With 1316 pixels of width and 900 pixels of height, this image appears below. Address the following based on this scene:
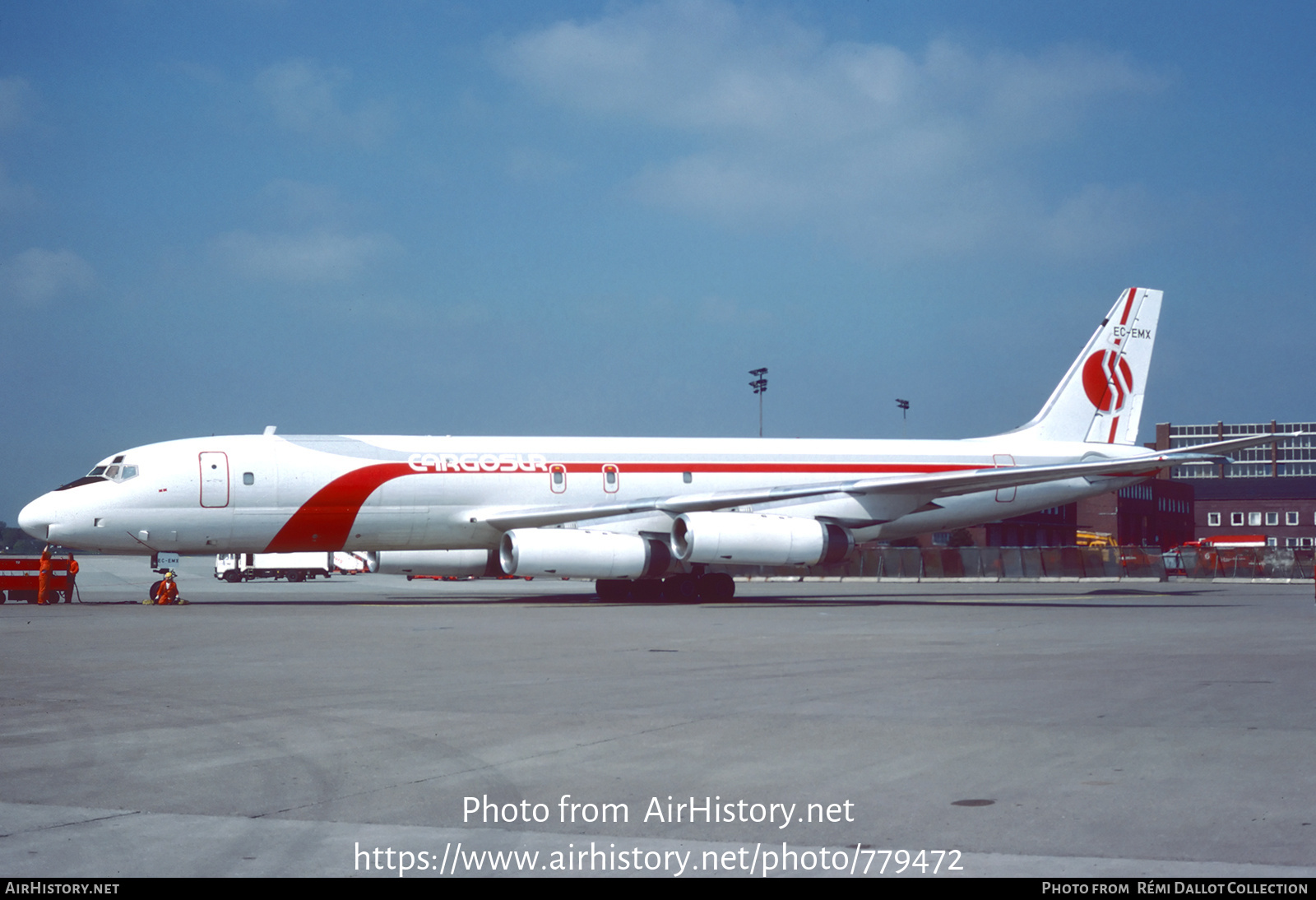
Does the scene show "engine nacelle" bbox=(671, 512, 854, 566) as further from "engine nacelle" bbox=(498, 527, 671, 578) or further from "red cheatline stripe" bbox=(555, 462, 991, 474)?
"red cheatline stripe" bbox=(555, 462, 991, 474)

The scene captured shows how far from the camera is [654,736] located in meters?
8.77

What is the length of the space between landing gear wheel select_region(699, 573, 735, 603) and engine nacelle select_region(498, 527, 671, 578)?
2.33 metres

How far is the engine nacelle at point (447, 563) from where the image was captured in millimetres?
31391

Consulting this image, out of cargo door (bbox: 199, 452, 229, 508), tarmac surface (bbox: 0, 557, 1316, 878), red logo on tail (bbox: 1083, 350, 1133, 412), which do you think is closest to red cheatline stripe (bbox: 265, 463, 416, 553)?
cargo door (bbox: 199, 452, 229, 508)

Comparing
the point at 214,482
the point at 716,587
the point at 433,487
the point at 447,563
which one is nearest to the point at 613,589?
the point at 716,587

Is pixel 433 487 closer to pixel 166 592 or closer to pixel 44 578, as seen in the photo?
pixel 166 592

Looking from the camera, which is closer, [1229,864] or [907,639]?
[1229,864]

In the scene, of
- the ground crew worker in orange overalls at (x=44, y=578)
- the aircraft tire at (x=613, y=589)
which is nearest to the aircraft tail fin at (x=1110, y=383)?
the aircraft tire at (x=613, y=589)

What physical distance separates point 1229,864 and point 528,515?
22.7m

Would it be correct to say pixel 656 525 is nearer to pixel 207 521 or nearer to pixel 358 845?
pixel 207 521

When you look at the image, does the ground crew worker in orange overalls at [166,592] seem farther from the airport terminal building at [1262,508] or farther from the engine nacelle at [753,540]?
the airport terminal building at [1262,508]

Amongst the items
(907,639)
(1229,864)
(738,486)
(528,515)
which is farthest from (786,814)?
(738,486)
